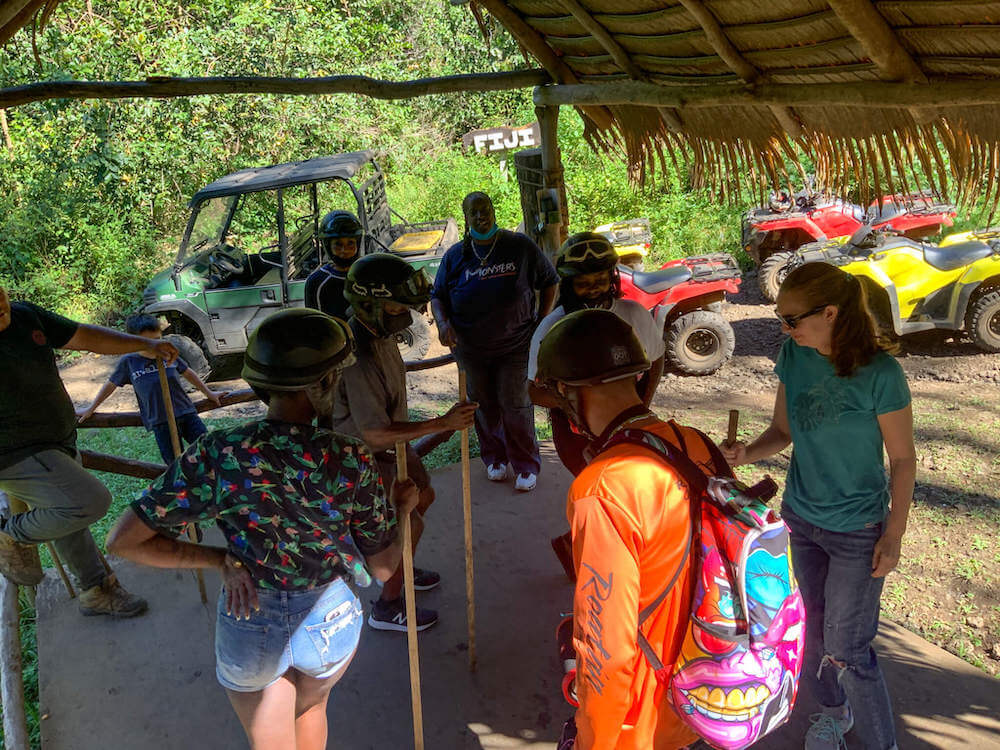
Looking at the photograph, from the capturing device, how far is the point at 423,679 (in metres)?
3.69

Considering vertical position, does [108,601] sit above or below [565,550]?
below

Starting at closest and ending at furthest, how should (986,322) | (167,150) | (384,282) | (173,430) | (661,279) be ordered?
(384,282) → (173,430) → (986,322) → (661,279) → (167,150)

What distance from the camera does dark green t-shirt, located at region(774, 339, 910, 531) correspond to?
2650mm

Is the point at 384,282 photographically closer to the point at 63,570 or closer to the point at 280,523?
the point at 280,523

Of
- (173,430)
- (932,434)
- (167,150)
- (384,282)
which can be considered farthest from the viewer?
(167,150)

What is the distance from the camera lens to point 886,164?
341cm

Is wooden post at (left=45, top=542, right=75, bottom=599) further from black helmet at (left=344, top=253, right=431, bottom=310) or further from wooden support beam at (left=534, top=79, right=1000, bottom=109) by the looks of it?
wooden support beam at (left=534, top=79, right=1000, bottom=109)

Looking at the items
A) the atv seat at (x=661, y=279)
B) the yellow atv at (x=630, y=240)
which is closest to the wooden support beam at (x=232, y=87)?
the atv seat at (x=661, y=279)

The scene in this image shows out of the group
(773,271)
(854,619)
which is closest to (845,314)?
(854,619)

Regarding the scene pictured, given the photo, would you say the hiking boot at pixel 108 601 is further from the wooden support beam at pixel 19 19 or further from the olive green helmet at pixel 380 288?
the wooden support beam at pixel 19 19

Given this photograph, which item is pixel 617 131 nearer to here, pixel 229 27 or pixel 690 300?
pixel 690 300

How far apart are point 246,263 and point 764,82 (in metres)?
7.88

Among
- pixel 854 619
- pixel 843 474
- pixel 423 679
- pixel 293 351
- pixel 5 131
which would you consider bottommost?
pixel 423 679

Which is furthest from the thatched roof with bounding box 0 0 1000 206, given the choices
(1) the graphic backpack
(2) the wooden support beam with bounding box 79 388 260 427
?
(2) the wooden support beam with bounding box 79 388 260 427
